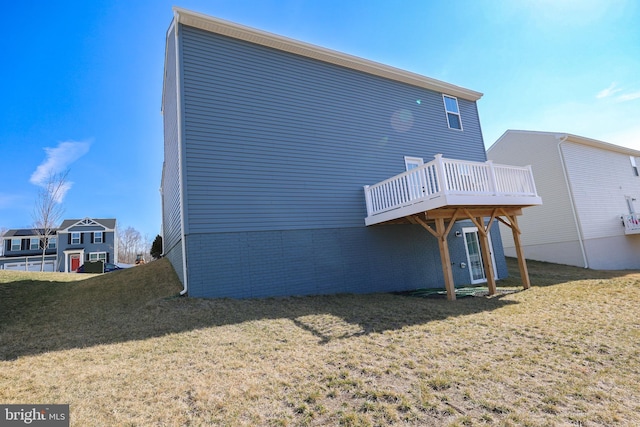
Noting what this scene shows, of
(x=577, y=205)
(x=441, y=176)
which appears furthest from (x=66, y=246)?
(x=577, y=205)

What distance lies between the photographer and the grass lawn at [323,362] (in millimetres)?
2844

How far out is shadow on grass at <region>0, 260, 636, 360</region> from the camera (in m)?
5.03

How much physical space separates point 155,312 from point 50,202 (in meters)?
21.1

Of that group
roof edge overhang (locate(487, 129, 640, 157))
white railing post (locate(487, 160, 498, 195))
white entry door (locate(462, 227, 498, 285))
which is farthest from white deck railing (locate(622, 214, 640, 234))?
white railing post (locate(487, 160, 498, 195))

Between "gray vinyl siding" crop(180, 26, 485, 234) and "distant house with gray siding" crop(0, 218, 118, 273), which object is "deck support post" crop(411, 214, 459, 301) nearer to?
"gray vinyl siding" crop(180, 26, 485, 234)

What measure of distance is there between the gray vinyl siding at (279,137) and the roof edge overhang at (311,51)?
0.19m

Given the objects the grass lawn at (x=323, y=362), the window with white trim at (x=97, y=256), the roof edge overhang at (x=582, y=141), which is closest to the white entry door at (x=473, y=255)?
the grass lawn at (x=323, y=362)

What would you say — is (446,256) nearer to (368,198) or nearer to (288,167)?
(368,198)

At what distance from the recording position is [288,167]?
8.69 m

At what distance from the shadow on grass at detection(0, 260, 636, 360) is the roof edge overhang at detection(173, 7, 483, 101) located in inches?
270

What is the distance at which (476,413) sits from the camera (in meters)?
2.80

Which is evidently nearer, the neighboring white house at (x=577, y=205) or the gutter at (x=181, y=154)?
the gutter at (x=181, y=154)

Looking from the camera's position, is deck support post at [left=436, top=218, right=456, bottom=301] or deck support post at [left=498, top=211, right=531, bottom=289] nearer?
deck support post at [left=436, top=218, right=456, bottom=301]

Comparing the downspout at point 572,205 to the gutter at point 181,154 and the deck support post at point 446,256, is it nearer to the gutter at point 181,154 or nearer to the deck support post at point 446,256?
the deck support post at point 446,256
